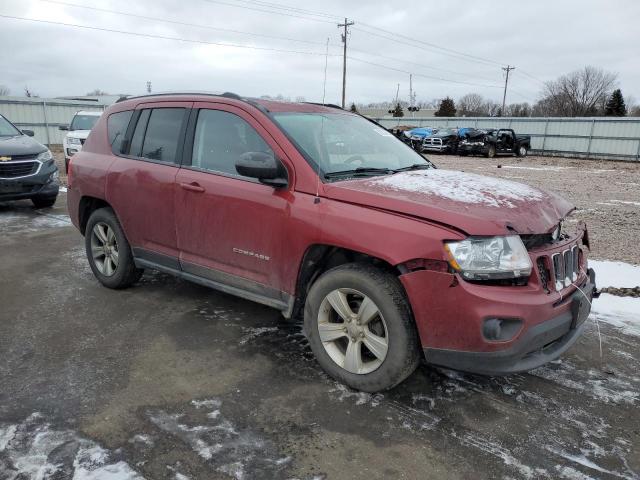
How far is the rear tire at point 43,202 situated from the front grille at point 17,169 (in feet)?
2.21

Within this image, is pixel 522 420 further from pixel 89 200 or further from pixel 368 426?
pixel 89 200

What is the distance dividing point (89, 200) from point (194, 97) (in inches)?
69.3

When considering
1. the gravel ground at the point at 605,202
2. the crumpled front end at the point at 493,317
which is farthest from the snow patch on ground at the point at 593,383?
the gravel ground at the point at 605,202

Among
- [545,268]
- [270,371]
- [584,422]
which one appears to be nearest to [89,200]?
[270,371]

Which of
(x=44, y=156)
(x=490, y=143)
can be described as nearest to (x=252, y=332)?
(x=44, y=156)

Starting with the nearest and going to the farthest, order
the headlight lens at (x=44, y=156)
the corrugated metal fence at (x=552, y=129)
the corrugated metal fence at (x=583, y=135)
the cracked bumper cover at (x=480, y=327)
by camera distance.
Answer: the cracked bumper cover at (x=480, y=327) → the headlight lens at (x=44, y=156) → the corrugated metal fence at (x=552, y=129) → the corrugated metal fence at (x=583, y=135)

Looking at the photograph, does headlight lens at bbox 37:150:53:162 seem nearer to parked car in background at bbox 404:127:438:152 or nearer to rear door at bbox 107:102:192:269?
rear door at bbox 107:102:192:269

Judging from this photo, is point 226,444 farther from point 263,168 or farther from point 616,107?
point 616,107

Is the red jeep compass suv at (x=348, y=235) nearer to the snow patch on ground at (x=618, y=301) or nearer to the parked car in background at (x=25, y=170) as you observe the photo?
the snow patch on ground at (x=618, y=301)

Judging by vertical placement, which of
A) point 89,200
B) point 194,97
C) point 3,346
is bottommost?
point 3,346

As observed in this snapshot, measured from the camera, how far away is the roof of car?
3846 millimetres

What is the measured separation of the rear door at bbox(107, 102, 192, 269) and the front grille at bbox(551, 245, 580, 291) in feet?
9.19

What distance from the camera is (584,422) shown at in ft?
9.62

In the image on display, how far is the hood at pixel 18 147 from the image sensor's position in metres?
8.57
